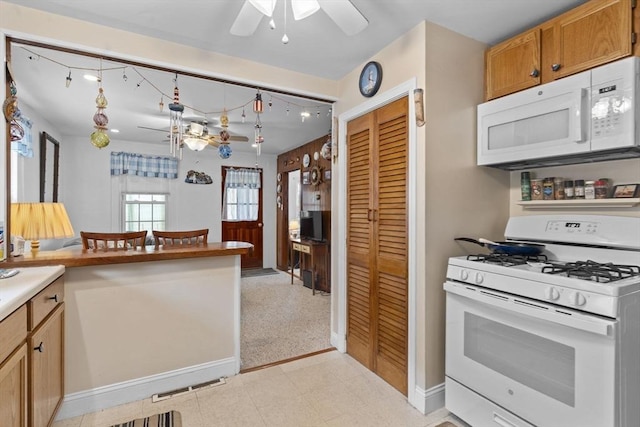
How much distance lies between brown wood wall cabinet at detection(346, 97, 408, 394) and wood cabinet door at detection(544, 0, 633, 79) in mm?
888

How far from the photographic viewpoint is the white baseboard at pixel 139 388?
1.93m

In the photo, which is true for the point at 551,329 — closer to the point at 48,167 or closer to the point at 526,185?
the point at 526,185

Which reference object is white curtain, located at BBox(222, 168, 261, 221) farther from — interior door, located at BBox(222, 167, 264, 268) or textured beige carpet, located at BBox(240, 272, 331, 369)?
textured beige carpet, located at BBox(240, 272, 331, 369)

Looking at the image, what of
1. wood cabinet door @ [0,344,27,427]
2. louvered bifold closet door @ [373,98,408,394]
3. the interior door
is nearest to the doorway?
the interior door

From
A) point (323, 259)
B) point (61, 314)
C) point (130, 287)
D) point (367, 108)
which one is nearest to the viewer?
point (61, 314)

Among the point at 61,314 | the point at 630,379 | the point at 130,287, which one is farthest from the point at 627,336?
the point at 61,314

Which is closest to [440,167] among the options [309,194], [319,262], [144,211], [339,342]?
[339,342]

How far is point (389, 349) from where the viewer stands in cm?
227

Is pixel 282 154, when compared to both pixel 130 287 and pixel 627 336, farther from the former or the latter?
pixel 627 336

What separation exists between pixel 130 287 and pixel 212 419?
99 centimetres

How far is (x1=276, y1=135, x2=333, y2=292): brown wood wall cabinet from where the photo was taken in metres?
4.88

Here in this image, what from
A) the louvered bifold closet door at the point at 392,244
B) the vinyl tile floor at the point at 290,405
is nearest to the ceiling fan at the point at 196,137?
the louvered bifold closet door at the point at 392,244

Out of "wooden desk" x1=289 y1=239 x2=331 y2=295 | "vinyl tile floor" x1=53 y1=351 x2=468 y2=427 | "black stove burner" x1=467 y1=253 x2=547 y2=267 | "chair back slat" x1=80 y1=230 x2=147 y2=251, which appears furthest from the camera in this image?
"wooden desk" x1=289 y1=239 x2=331 y2=295

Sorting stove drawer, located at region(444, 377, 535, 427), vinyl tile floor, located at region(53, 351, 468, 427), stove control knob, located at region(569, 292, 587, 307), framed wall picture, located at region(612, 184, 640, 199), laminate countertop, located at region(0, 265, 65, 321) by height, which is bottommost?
vinyl tile floor, located at region(53, 351, 468, 427)
